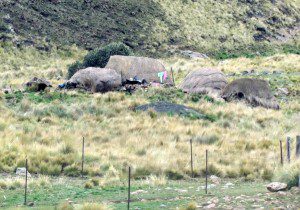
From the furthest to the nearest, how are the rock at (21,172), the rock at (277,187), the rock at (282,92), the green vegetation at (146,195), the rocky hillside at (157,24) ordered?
the rocky hillside at (157,24), the rock at (282,92), the rock at (21,172), the rock at (277,187), the green vegetation at (146,195)

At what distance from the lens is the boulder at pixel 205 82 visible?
34438 mm

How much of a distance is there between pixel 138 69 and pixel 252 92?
686 centimetres

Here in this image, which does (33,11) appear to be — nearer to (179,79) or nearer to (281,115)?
(179,79)

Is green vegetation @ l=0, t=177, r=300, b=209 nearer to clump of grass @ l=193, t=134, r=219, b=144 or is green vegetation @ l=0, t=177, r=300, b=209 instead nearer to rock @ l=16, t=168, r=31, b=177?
rock @ l=16, t=168, r=31, b=177

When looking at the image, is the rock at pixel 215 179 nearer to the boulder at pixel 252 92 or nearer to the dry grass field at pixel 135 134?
the dry grass field at pixel 135 134

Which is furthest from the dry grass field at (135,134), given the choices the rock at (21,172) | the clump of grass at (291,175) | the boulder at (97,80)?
the clump of grass at (291,175)

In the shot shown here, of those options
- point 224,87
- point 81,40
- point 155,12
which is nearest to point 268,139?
point 224,87

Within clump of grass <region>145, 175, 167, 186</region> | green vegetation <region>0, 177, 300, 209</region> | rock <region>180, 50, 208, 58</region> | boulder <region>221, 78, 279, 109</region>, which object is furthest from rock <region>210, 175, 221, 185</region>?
rock <region>180, 50, 208, 58</region>

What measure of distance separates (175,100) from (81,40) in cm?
2871

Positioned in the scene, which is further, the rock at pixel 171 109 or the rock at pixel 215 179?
the rock at pixel 171 109

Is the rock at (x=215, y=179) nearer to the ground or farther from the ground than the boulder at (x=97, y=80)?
nearer to the ground

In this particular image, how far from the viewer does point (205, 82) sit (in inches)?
1372

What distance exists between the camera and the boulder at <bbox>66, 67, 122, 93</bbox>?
33406 millimetres

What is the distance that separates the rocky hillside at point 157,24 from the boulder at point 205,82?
22.8m
